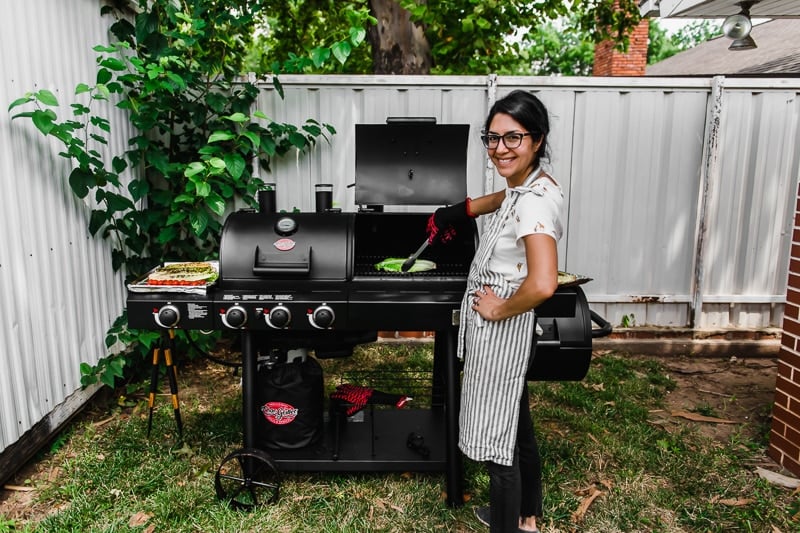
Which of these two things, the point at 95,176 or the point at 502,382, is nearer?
the point at 502,382

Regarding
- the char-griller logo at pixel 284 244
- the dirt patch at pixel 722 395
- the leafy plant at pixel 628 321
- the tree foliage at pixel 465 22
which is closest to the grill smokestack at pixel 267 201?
the char-griller logo at pixel 284 244

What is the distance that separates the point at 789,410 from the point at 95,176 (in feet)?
13.0

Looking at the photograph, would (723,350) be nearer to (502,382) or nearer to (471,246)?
(471,246)

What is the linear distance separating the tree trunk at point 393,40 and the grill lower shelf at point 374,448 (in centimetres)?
477

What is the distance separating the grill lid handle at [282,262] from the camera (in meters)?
2.36

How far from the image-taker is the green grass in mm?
2479

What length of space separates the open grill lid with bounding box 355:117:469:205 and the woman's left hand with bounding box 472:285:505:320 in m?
0.92

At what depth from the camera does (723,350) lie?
185 inches

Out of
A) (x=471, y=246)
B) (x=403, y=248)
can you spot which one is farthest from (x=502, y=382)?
(x=403, y=248)

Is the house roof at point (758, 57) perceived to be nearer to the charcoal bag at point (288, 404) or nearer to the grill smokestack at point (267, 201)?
the grill smokestack at point (267, 201)

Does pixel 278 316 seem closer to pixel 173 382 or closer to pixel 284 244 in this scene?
pixel 284 244

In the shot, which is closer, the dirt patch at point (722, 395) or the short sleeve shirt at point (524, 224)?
the short sleeve shirt at point (524, 224)

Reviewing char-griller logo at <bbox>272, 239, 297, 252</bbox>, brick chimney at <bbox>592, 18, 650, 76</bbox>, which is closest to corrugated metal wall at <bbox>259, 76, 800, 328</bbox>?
char-griller logo at <bbox>272, 239, 297, 252</bbox>

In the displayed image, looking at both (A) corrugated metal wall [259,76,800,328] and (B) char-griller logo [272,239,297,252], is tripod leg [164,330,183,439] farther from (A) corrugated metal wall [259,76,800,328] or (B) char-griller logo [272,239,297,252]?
(A) corrugated metal wall [259,76,800,328]
